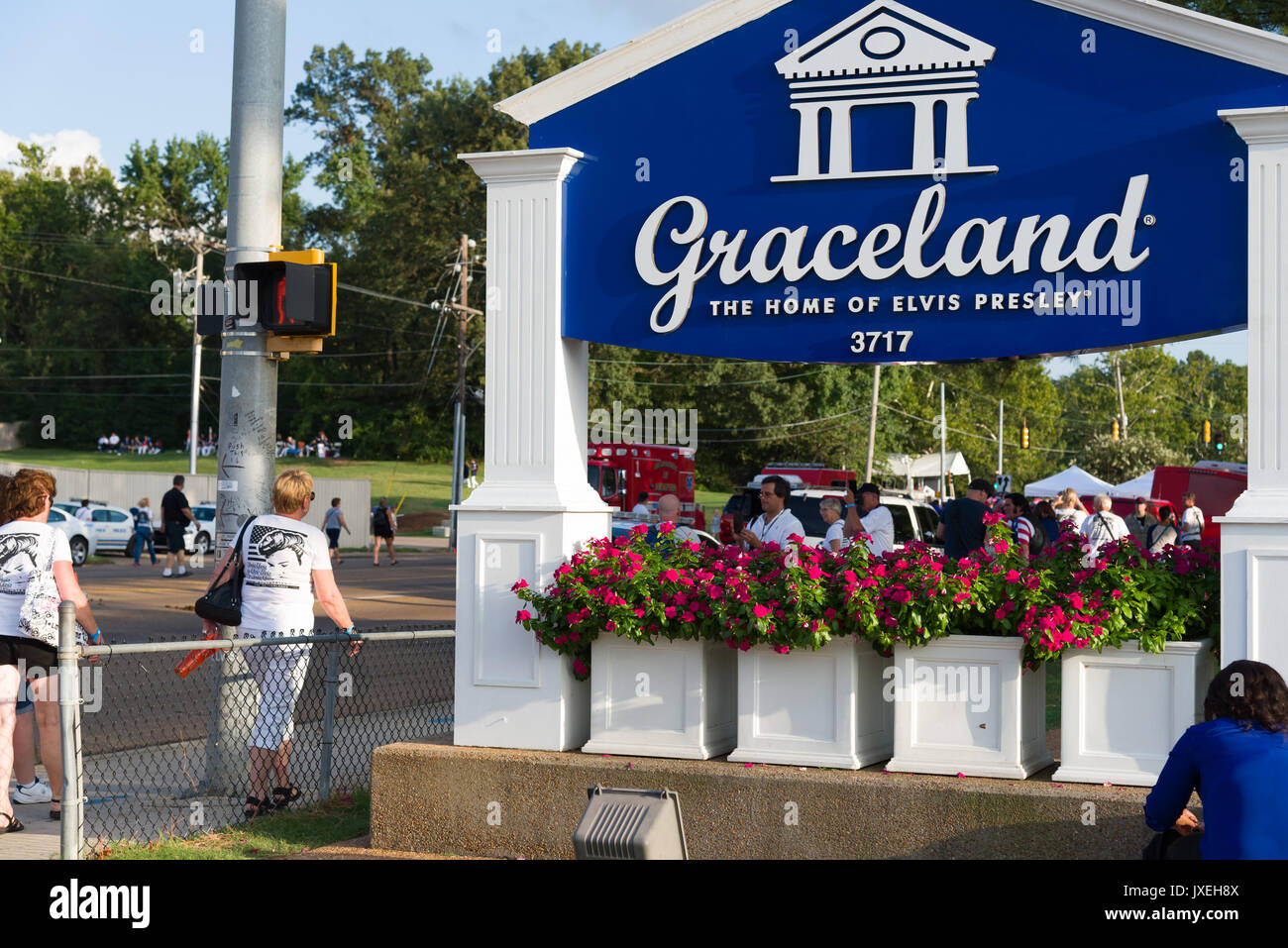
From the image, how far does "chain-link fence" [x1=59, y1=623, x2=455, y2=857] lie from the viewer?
6.92m

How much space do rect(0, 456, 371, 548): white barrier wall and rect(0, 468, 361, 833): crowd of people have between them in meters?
40.9

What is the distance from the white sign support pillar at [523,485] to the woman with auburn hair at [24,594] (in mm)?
2000

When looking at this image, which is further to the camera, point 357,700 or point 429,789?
point 357,700

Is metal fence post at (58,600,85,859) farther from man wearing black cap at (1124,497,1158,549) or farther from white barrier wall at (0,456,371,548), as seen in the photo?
white barrier wall at (0,456,371,548)

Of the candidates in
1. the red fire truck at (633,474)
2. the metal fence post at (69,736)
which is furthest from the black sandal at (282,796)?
the red fire truck at (633,474)

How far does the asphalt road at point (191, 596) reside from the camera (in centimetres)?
1875

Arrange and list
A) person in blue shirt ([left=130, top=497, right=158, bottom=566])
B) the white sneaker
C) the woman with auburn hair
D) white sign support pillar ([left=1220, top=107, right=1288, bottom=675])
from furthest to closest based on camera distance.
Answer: person in blue shirt ([left=130, top=497, right=158, bottom=566]) → the white sneaker → the woman with auburn hair → white sign support pillar ([left=1220, top=107, right=1288, bottom=675])

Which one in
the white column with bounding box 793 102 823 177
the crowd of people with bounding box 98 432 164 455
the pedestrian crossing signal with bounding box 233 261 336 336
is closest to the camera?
the white column with bounding box 793 102 823 177

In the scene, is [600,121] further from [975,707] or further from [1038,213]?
[975,707]

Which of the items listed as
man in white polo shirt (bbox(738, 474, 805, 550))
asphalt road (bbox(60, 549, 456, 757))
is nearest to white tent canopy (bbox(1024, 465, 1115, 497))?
asphalt road (bbox(60, 549, 456, 757))
